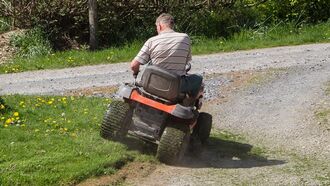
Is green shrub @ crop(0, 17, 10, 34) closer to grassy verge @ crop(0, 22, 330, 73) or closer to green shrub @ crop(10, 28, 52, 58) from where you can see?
green shrub @ crop(10, 28, 52, 58)

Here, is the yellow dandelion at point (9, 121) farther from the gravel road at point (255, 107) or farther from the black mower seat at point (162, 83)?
the gravel road at point (255, 107)

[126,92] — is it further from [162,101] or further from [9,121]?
[9,121]

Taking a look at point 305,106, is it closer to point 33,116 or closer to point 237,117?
point 237,117

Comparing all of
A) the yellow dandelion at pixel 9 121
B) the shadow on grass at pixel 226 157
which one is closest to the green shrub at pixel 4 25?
the yellow dandelion at pixel 9 121

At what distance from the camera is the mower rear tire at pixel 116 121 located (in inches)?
318

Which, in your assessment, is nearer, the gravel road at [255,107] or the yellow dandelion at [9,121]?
the gravel road at [255,107]

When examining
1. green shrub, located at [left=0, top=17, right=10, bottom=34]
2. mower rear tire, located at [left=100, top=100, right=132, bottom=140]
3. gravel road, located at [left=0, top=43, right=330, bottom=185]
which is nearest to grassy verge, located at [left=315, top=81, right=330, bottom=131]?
gravel road, located at [left=0, top=43, right=330, bottom=185]

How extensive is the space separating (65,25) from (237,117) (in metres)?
9.06

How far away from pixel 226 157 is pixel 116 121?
1.44 meters

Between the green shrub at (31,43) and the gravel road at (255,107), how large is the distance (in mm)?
2389

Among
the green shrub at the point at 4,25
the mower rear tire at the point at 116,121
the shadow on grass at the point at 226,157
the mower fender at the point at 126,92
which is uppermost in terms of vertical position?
the mower fender at the point at 126,92

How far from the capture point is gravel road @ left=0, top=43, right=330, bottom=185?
299 inches

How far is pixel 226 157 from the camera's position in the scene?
27.7 feet

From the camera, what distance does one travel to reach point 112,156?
7707 mm
